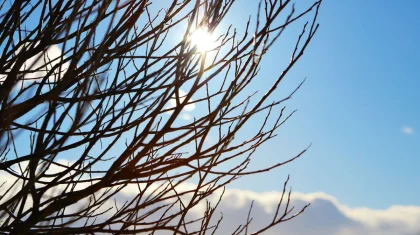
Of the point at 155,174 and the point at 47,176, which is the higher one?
the point at 47,176

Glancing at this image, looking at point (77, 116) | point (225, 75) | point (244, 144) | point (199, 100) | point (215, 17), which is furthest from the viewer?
point (199, 100)

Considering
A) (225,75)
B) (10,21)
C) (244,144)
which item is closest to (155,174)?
(244,144)

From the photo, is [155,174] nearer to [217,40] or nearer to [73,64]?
[73,64]

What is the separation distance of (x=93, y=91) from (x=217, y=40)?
1.99 metres

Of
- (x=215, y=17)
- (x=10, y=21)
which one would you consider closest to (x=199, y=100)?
(x=215, y=17)

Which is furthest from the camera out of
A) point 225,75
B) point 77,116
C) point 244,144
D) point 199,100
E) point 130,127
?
point 199,100

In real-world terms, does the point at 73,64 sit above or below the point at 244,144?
below

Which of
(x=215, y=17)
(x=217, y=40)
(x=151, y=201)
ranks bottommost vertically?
(x=151, y=201)

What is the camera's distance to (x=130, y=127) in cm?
208

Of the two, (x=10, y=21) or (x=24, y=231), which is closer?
(x=24, y=231)

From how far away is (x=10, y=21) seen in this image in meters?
2.14

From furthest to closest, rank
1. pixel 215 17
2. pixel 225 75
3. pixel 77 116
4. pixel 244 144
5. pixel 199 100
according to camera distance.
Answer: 1. pixel 199 100
2. pixel 225 75
3. pixel 244 144
4. pixel 215 17
5. pixel 77 116

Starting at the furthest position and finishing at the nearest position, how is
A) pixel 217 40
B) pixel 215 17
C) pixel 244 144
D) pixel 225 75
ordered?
pixel 217 40
pixel 225 75
pixel 244 144
pixel 215 17

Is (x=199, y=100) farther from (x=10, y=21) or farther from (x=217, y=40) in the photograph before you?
(x=10, y=21)
